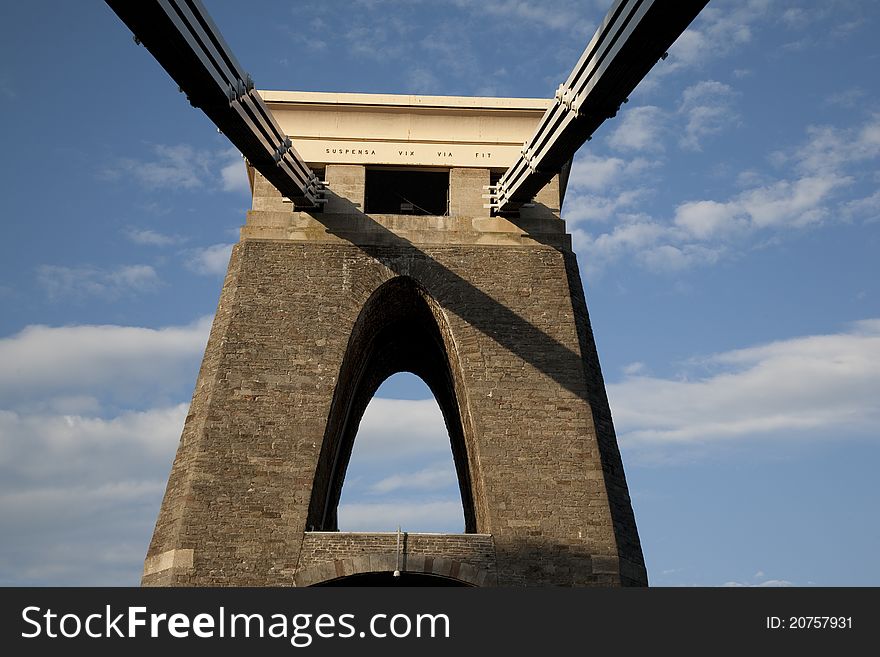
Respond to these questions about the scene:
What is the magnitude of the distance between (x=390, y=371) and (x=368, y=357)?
11.6ft

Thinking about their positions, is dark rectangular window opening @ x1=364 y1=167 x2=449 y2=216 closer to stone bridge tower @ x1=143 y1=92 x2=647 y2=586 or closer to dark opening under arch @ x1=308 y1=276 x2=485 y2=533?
stone bridge tower @ x1=143 y1=92 x2=647 y2=586

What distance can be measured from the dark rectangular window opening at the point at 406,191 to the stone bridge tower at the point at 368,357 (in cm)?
74

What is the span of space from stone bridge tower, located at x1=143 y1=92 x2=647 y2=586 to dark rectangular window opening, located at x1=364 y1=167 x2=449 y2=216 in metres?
0.74

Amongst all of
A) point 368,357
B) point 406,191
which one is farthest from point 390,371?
point 406,191

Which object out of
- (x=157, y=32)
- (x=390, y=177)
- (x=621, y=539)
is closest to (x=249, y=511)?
(x=621, y=539)

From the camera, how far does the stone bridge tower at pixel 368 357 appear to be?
22.0 m

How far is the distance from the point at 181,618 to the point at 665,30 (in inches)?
482

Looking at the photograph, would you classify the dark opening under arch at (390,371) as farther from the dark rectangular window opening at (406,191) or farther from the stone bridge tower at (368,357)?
the dark rectangular window opening at (406,191)

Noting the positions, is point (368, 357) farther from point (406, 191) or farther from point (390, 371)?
point (406, 191)

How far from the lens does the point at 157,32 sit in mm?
17312

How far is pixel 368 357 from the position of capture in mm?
29547

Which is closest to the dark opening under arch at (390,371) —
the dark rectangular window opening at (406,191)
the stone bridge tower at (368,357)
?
the stone bridge tower at (368,357)

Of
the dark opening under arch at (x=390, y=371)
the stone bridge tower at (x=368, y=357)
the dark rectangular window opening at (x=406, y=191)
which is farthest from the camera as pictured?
the dark rectangular window opening at (x=406, y=191)

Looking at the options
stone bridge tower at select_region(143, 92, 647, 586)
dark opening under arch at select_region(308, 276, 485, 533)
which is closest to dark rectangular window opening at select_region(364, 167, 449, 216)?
stone bridge tower at select_region(143, 92, 647, 586)
